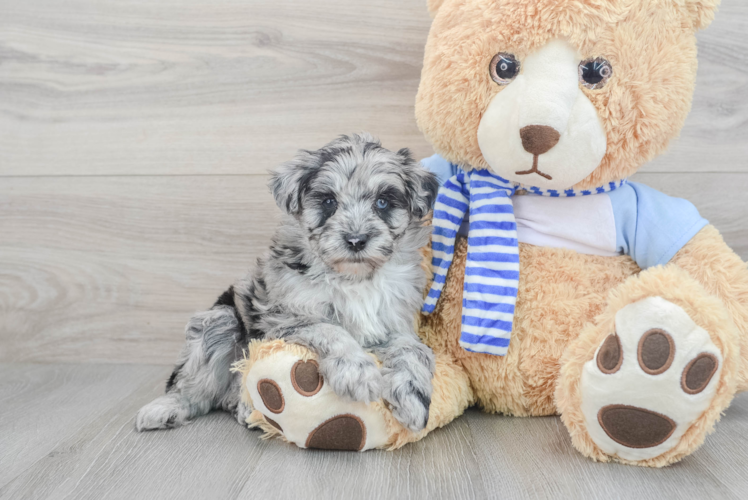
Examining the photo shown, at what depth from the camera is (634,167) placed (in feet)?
5.49

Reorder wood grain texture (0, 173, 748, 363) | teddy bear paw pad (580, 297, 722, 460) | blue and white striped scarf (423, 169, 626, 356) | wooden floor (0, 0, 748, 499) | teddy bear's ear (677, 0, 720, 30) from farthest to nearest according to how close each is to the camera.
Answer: wood grain texture (0, 173, 748, 363) < wooden floor (0, 0, 748, 499) < blue and white striped scarf (423, 169, 626, 356) < teddy bear's ear (677, 0, 720, 30) < teddy bear paw pad (580, 297, 722, 460)

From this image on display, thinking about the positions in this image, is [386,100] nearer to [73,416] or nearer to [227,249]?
[227,249]

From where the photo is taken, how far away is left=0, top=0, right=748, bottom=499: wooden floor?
226 cm

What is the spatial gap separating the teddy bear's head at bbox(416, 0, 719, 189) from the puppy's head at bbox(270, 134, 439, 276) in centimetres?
25

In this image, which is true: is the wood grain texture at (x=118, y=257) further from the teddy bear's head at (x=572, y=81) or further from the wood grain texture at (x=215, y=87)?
the teddy bear's head at (x=572, y=81)

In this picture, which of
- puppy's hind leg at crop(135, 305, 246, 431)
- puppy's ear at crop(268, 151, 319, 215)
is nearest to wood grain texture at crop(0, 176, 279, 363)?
puppy's hind leg at crop(135, 305, 246, 431)

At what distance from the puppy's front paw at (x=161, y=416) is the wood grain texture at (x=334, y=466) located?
3cm

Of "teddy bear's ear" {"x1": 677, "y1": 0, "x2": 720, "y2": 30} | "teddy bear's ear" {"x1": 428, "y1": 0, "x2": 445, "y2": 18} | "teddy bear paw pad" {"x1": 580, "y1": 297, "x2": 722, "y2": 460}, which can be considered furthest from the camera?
"teddy bear's ear" {"x1": 428, "y1": 0, "x2": 445, "y2": 18}

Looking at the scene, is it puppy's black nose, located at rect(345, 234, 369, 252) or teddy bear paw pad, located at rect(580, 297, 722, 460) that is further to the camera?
puppy's black nose, located at rect(345, 234, 369, 252)

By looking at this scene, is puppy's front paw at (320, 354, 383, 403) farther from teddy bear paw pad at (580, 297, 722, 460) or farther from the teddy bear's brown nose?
the teddy bear's brown nose

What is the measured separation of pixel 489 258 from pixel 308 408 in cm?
67

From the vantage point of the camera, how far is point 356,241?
1.54 meters

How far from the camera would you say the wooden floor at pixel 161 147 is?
7.40 feet

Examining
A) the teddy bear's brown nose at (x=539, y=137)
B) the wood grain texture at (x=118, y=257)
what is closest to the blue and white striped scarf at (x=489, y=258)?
the teddy bear's brown nose at (x=539, y=137)
